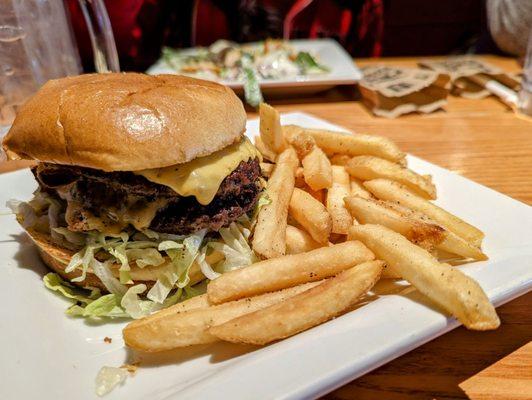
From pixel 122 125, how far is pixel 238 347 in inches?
32.0

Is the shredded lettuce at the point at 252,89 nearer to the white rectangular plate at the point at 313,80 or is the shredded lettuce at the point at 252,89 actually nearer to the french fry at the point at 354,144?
the white rectangular plate at the point at 313,80

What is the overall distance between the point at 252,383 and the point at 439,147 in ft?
7.59

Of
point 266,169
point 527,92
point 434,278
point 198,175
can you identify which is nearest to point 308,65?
point 527,92

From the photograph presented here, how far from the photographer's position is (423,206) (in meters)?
1.67

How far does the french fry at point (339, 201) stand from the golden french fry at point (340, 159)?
12cm

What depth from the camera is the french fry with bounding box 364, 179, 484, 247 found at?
1.54 metres

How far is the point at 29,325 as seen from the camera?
1.50 metres

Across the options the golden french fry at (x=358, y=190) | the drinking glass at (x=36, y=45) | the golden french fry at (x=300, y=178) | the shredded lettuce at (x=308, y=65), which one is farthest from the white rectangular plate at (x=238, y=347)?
the shredded lettuce at (x=308, y=65)

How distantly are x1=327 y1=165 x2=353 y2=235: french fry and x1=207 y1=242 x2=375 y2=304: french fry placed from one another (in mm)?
253

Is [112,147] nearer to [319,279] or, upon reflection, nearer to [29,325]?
[29,325]

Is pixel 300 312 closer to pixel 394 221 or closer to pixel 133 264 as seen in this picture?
pixel 394 221

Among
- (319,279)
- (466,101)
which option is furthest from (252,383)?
(466,101)

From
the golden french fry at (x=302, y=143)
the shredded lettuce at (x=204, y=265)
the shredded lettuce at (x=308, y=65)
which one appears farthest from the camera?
the shredded lettuce at (x=308, y=65)

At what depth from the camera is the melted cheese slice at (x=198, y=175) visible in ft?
4.95
